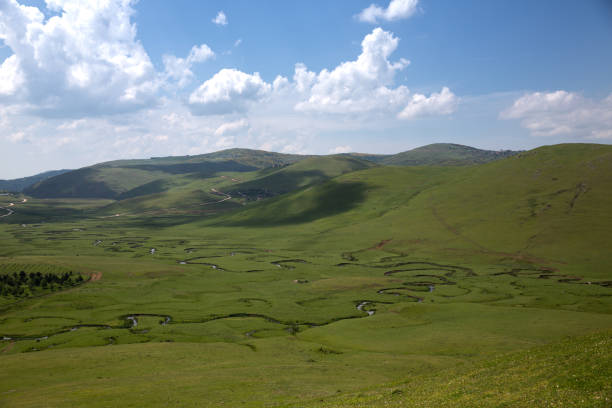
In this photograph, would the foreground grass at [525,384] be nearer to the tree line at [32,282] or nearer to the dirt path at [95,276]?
the tree line at [32,282]

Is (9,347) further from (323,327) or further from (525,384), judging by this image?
(525,384)

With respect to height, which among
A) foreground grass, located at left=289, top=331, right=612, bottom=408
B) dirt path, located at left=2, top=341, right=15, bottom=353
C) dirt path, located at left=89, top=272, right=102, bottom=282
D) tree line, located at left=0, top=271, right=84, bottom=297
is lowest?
dirt path, located at left=2, top=341, right=15, bottom=353

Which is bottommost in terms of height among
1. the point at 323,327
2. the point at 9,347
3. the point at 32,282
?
the point at 323,327

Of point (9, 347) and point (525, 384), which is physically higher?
point (525, 384)

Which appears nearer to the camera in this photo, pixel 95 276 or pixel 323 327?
pixel 323 327

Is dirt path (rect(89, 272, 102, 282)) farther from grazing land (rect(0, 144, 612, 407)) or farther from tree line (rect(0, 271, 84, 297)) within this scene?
tree line (rect(0, 271, 84, 297))

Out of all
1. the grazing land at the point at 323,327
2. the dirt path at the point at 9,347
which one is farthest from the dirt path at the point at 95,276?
the dirt path at the point at 9,347

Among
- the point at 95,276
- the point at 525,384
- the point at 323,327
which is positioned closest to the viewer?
the point at 525,384

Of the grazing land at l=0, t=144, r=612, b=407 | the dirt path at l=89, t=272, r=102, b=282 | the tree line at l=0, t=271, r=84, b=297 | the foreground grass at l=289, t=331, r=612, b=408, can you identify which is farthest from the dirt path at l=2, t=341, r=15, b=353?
the foreground grass at l=289, t=331, r=612, b=408

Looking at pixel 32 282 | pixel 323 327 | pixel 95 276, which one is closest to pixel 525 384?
pixel 323 327

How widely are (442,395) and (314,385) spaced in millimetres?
19279

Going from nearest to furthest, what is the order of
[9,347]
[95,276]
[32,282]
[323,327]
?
[9,347] → [323,327] → [32,282] → [95,276]

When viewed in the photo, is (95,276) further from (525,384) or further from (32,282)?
(525,384)

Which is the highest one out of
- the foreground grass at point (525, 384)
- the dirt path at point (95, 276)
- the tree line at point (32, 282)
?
the foreground grass at point (525, 384)
